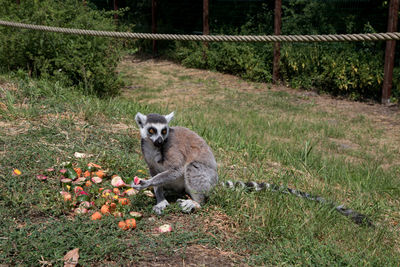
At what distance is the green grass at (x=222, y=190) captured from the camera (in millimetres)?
2479

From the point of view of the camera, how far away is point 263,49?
10656mm

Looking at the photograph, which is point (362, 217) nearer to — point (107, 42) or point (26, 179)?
point (26, 179)

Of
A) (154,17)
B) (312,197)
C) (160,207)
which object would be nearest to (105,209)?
(160,207)

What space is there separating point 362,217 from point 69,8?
657cm

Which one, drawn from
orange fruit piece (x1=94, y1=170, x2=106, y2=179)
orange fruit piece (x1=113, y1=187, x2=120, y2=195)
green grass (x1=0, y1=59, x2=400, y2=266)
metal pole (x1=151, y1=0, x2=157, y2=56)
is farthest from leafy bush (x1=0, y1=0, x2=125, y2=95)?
metal pole (x1=151, y1=0, x2=157, y2=56)

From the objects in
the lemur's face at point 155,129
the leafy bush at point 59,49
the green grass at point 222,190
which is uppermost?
the leafy bush at point 59,49

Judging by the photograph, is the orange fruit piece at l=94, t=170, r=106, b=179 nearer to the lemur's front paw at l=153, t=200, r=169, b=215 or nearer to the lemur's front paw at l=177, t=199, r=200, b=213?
the lemur's front paw at l=153, t=200, r=169, b=215

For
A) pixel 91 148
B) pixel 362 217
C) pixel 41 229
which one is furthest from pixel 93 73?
pixel 362 217

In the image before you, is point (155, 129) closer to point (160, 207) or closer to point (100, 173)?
point (160, 207)

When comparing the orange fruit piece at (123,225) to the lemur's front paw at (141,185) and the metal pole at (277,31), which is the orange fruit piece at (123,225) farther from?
the metal pole at (277,31)

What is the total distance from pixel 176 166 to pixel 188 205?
0.30 metres

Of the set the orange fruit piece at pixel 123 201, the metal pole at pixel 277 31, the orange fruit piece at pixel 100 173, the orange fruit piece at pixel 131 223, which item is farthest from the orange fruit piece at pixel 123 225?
the metal pole at pixel 277 31

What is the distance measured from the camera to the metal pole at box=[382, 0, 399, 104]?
7.90 meters

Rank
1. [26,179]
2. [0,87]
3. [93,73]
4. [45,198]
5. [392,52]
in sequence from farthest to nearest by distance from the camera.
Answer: [392,52] < [93,73] < [0,87] < [26,179] < [45,198]
